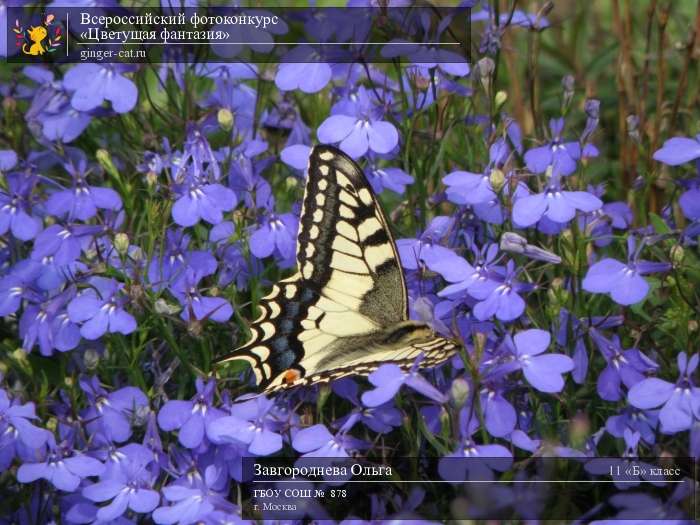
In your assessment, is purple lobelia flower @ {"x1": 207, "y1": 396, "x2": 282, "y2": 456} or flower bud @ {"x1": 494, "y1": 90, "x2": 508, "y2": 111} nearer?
purple lobelia flower @ {"x1": 207, "y1": 396, "x2": 282, "y2": 456}

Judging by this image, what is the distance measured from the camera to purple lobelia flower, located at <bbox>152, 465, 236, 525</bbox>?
5.43ft

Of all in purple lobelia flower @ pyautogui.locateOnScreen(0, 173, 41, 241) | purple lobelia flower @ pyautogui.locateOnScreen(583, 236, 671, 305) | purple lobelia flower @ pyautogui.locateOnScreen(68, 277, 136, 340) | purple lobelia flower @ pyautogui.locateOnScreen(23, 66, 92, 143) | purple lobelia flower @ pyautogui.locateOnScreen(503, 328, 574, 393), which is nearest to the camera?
purple lobelia flower @ pyautogui.locateOnScreen(503, 328, 574, 393)

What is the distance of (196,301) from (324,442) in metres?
0.36

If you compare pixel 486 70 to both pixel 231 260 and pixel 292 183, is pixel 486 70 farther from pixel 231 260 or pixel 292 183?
pixel 231 260

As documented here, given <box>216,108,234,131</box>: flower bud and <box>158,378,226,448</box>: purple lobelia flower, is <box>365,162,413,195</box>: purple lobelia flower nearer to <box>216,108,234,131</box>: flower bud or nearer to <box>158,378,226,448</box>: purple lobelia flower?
<box>216,108,234,131</box>: flower bud

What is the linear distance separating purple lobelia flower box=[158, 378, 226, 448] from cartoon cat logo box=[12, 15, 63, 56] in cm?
96

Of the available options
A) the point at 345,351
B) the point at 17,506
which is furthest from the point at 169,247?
the point at 17,506

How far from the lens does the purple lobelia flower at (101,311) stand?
1831 millimetres

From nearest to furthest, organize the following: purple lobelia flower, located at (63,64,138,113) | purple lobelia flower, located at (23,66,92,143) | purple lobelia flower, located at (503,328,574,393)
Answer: purple lobelia flower, located at (503,328,574,393) → purple lobelia flower, located at (63,64,138,113) → purple lobelia flower, located at (23,66,92,143)

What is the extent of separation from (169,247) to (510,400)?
27.7 inches

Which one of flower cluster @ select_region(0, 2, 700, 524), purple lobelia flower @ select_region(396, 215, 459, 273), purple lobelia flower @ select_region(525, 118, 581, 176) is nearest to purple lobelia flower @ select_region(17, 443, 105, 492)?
flower cluster @ select_region(0, 2, 700, 524)

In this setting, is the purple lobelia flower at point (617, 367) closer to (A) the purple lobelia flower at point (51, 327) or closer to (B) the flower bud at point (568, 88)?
(B) the flower bud at point (568, 88)

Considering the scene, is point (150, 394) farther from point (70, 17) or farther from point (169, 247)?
point (70, 17)

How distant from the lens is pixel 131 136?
7.77 ft
